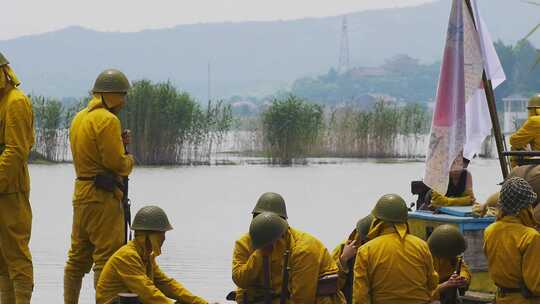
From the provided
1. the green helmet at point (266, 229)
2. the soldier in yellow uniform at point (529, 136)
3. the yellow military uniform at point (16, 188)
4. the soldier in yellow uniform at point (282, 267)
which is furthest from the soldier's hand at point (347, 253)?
the soldier in yellow uniform at point (529, 136)

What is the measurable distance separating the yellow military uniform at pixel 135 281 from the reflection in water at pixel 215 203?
439 cm

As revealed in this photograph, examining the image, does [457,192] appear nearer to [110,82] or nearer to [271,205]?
[271,205]

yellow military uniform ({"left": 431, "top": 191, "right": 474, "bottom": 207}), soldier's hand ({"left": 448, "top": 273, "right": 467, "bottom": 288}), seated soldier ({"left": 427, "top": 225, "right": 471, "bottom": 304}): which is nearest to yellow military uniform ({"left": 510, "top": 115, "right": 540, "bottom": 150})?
yellow military uniform ({"left": 431, "top": 191, "right": 474, "bottom": 207})

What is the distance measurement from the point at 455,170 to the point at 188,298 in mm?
3525

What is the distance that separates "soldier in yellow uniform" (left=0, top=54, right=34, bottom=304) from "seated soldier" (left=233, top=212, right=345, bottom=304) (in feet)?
5.32

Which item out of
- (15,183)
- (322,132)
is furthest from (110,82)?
(322,132)

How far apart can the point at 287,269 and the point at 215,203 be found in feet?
75.6

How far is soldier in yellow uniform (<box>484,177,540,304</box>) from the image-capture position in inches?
297

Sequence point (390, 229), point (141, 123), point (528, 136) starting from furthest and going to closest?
point (141, 123)
point (528, 136)
point (390, 229)

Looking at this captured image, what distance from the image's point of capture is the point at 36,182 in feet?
121

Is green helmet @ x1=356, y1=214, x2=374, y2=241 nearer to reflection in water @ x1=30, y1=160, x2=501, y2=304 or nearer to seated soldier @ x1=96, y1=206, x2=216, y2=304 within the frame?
seated soldier @ x1=96, y1=206, x2=216, y2=304

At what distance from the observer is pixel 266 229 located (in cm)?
780

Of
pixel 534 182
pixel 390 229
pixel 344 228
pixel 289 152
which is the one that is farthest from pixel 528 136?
pixel 289 152

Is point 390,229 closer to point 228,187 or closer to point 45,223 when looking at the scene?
point 45,223
